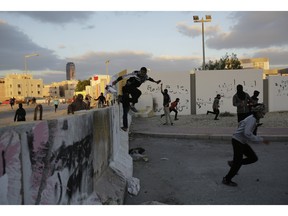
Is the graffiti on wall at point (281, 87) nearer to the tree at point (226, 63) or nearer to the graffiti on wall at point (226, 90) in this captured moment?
the graffiti on wall at point (226, 90)

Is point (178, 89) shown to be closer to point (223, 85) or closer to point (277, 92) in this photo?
point (223, 85)

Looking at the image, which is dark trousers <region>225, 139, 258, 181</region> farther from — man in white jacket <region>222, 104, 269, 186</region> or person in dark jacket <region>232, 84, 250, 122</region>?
person in dark jacket <region>232, 84, 250, 122</region>

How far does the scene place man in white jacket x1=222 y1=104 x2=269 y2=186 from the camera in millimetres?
4816

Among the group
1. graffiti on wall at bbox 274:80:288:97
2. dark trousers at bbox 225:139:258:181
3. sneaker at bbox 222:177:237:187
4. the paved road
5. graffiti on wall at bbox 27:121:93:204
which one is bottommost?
the paved road

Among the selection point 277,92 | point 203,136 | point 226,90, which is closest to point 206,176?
point 203,136

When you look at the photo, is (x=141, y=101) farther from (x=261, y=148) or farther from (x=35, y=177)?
(x=35, y=177)

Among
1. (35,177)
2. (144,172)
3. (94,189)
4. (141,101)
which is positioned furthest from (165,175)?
(141,101)

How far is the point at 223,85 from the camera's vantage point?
2045cm

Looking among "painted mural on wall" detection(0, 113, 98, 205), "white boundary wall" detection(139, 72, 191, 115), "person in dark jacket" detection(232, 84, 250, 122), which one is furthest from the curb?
"white boundary wall" detection(139, 72, 191, 115)

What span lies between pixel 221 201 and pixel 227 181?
87cm

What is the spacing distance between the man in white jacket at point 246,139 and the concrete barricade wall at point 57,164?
81.0 inches

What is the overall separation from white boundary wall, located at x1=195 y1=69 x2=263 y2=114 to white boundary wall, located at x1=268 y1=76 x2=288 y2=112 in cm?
78

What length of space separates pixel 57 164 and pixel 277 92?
20.8m

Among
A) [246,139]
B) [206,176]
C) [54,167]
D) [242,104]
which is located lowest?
[206,176]
